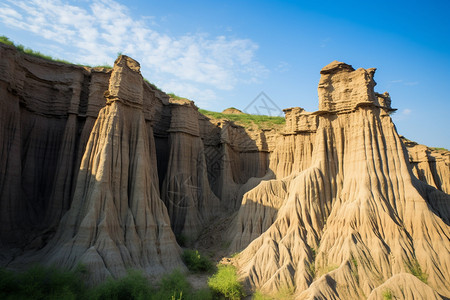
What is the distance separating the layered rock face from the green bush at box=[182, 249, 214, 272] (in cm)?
254

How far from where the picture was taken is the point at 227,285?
17094mm

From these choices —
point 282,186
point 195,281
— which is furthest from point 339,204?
point 195,281

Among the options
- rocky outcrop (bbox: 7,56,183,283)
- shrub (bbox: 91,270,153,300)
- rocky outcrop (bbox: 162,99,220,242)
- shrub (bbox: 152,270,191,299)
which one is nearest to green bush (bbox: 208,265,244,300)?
shrub (bbox: 152,270,191,299)

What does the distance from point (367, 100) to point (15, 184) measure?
2679 centimetres

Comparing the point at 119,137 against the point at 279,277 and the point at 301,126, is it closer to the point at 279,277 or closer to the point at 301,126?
the point at 279,277

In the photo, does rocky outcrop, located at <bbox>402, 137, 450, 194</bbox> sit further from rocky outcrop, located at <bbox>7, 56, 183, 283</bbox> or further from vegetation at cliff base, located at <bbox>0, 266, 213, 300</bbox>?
vegetation at cliff base, located at <bbox>0, 266, 213, 300</bbox>

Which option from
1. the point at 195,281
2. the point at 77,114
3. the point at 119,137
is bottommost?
the point at 195,281

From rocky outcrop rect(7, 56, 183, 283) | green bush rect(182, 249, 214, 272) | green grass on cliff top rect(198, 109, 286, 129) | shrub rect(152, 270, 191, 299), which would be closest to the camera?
shrub rect(152, 270, 191, 299)

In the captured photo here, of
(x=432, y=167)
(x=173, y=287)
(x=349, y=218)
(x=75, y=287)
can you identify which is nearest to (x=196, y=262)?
(x=173, y=287)

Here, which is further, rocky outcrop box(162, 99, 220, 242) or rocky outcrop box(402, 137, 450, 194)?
rocky outcrop box(402, 137, 450, 194)

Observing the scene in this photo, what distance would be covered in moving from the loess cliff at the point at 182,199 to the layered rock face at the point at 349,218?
79 millimetres

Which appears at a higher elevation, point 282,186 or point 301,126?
point 301,126

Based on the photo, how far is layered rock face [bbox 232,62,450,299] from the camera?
16.1m

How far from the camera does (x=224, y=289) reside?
16969mm
